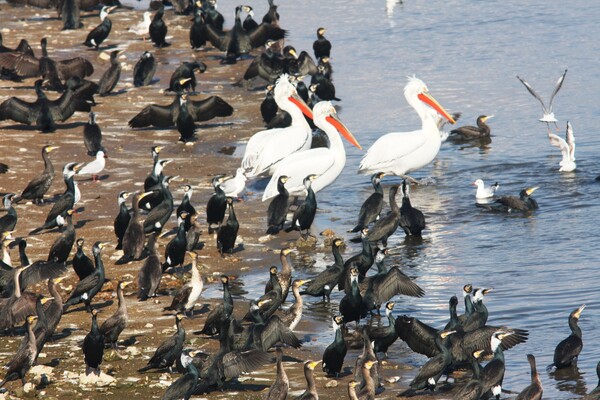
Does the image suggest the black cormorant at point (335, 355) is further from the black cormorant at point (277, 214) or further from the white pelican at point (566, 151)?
the white pelican at point (566, 151)

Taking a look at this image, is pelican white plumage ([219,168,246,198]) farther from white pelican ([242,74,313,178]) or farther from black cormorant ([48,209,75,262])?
black cormorant ([48,209,75,262])

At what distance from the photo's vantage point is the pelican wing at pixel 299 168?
53.3 feet

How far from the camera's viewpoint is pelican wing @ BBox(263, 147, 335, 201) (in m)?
16.2

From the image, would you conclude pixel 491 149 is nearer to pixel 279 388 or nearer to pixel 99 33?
pixel 99 33

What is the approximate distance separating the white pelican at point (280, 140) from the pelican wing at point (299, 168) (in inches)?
15.9

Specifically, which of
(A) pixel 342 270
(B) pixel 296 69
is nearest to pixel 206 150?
(B) pixel 296 69

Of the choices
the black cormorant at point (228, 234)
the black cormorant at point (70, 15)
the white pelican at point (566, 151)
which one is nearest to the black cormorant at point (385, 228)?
the black cormorant at point (228, 234)

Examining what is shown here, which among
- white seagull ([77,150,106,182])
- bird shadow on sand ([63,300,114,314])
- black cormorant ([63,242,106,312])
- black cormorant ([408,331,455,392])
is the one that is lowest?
white seagull ([77,150,106,182])

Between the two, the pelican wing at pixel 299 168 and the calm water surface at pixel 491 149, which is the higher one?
the pelican wing at pixel 299 168

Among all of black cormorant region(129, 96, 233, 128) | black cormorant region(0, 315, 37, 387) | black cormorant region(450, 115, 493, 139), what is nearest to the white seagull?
black cormorant region(129, 96, 233, 128)

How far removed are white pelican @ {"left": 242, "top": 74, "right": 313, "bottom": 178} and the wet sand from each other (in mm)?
469

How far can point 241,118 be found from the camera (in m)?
21.1

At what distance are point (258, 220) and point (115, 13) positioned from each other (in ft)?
50.5

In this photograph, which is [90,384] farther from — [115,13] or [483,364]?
[115,13]
